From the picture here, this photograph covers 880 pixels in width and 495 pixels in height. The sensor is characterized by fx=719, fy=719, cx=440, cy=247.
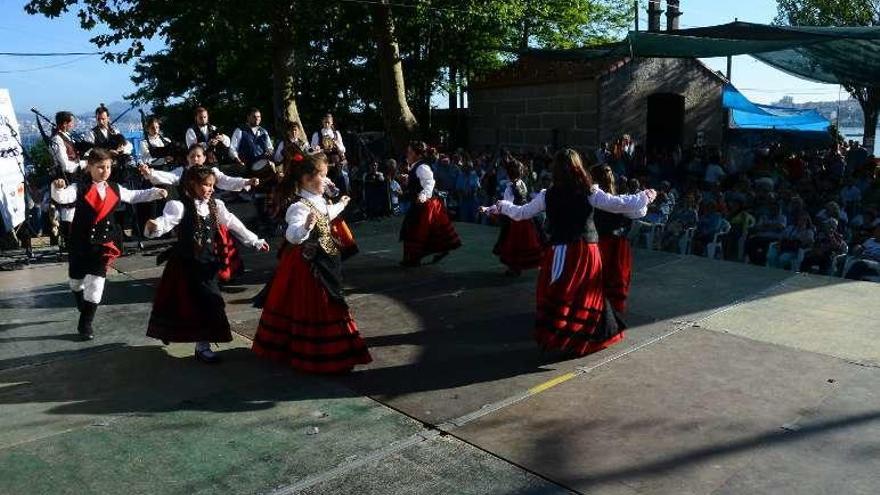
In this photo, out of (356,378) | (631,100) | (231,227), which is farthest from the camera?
(631,100)

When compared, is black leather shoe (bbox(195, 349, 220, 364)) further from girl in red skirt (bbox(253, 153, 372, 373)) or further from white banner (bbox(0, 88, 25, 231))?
white banner (bbox(0, 88, 25, 231))

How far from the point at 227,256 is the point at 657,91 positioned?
1936 centimetres

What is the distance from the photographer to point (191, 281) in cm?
522

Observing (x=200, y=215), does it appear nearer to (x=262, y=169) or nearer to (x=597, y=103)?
(x=262, y=169)

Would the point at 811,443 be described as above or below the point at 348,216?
below

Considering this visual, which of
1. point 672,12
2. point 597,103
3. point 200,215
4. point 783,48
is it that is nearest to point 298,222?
point 200,215

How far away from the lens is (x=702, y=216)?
9.83 m

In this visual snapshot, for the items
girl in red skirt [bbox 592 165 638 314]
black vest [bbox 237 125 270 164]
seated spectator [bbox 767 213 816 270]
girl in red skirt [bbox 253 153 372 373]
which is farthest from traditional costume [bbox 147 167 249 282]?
seated spectator [bbox 767 213 816 270]

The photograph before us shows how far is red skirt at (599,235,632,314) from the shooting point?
627 cm

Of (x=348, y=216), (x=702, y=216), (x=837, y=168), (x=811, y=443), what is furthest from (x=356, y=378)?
(x=837, y=168)

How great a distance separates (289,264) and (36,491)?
2.07 meters

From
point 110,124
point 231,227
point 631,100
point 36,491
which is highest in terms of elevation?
point 631,100

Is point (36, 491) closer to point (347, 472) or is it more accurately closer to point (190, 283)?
point (347, 472)

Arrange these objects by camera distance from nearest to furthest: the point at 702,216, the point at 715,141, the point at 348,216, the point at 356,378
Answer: the point at 356,378 < the point at 702,216 < the point at 348,216 < the point at 715,141
